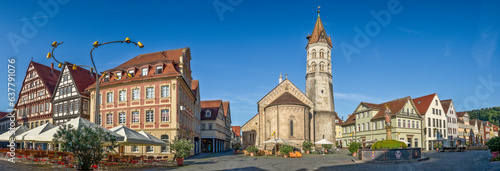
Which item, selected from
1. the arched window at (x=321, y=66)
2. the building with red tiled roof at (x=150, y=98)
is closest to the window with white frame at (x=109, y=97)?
the building with red tiled roof at (x=150, y=98)

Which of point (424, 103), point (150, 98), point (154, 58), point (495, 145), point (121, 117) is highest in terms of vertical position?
point (154, 58)

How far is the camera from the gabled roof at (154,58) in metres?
40.8

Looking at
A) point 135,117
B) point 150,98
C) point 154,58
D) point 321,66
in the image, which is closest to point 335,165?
point 150,98

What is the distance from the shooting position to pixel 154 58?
41875 mm

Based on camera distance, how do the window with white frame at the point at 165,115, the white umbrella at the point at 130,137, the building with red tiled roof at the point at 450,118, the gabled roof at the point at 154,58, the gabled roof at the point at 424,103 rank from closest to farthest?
the white umbrella at the point at 130,137 → the window with white frame at the point at 165,115 → the gabled roof at the point at 154,58 → the gabled roof at the point at 424,103 → the building with red tiled roof at the point at 450,118

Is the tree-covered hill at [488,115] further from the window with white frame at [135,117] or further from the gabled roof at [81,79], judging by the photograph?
the window with white frame at [135,117]

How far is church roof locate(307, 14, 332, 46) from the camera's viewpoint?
7275cm

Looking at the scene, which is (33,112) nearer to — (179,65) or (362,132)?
(179,65)

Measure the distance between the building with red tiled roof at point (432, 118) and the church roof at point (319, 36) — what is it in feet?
67.0

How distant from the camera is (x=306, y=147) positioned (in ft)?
180

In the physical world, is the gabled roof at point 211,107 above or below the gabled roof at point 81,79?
below

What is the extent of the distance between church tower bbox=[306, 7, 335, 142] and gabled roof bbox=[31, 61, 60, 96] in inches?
1600

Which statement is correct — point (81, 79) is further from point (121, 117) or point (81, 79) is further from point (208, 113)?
point (208, 113)

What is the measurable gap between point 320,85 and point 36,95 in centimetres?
4497
